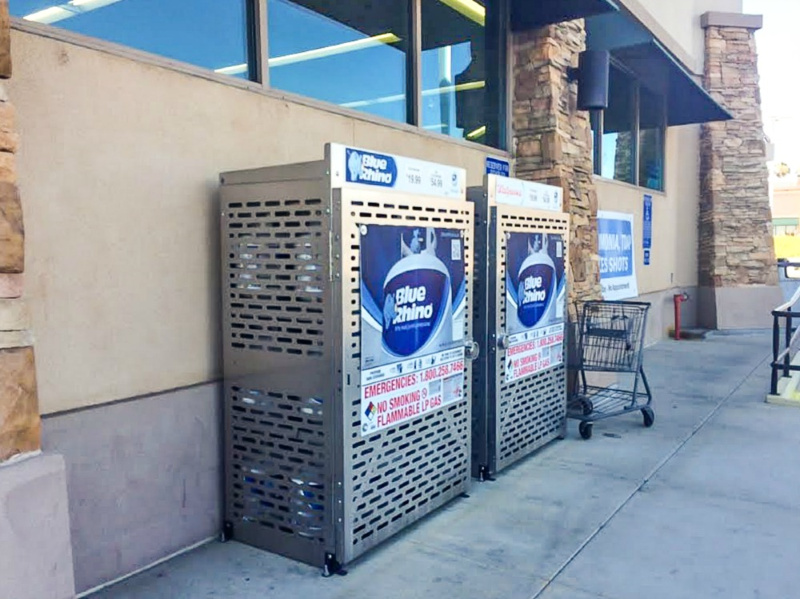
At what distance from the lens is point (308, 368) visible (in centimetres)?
355

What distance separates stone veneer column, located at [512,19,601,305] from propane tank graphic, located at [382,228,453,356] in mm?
3218

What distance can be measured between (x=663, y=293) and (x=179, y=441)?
10.5 metres

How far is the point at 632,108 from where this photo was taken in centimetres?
1102

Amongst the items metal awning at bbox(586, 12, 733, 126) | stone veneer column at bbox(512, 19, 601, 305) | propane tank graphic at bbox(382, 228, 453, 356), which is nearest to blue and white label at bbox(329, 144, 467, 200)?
propane tank graphic at bbox(382, 228, 453, 356)

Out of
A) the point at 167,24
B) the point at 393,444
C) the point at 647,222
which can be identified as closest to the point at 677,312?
the point at 647,222

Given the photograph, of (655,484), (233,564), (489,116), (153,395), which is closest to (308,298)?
(153,395)

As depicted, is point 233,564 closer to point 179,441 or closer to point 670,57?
point 179,441

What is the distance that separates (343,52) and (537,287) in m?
2.32

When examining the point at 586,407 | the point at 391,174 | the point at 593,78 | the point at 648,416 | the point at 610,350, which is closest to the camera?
the point at 391,174

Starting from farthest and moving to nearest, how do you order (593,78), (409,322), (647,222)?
1. (647,222)
2. (593,78)
3. (409,322)

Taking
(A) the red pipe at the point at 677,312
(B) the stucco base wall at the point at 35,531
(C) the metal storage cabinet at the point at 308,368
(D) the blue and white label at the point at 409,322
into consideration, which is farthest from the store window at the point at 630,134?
(B) the stucco base wall at the point at 35,531

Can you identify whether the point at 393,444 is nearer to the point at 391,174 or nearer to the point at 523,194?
the point at 391,174

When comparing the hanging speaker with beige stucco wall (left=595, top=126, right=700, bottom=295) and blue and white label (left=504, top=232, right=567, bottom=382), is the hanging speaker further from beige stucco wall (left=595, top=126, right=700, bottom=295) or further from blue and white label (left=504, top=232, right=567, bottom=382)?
beige stucco wall (left=595, top=126, right=700, bottom=295)

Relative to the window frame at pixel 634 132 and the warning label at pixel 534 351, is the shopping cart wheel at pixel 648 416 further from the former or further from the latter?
the window frame at pixel 634 132
